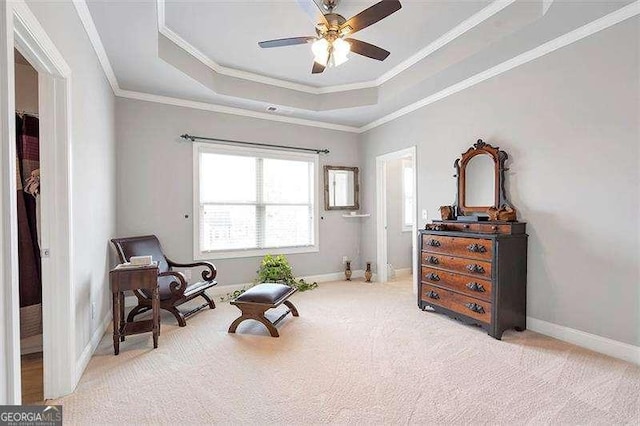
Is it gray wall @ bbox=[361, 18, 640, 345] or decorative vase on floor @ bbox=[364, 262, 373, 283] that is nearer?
gray wall @ bbox=[361, 18, 640, 345]

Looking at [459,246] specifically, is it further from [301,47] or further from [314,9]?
[301,47]

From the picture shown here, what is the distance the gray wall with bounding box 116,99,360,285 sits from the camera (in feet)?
13.0

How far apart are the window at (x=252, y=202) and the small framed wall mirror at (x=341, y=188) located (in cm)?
25

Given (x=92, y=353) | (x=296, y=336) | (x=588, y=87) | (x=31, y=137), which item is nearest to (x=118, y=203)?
(x=31, y=137)

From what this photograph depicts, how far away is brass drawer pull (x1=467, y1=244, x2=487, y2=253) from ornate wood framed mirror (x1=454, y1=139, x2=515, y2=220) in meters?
0.38

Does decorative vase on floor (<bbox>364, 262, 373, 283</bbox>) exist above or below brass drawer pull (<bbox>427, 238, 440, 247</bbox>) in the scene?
below

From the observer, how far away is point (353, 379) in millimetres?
2193

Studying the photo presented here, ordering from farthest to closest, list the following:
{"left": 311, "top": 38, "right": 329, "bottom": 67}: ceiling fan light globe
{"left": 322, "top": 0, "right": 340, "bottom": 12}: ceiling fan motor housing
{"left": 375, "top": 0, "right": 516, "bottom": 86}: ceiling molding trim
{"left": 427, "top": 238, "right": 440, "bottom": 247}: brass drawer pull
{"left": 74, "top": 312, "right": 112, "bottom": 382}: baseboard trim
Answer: {"left": 427, "top": 238, "right": 440, "bottom": 247}: brass drawer pull → {"left": 375, "top": 0, "right": 516, "bottom": 86}: ceiling molding trim → {"left": 322, "top": 0, "right": 340, "bottom": 12}: ceiling fan motor housing → {"left": 311, "top": 38, "right": 329, "bottom": 67}: ceiling fan light globe → {"left": 74, "top": 312, "right": 112, "bottom": 382}: baseboard trim

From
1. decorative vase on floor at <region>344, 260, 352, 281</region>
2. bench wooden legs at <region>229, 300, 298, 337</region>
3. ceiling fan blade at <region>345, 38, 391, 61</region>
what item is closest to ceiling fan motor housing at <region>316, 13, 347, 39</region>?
ceiling fan blade at <region>345, 38, 391, 61</region>

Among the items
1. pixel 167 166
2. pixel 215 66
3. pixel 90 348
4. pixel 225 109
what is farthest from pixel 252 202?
pixel 90 348

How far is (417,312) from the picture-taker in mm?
3660

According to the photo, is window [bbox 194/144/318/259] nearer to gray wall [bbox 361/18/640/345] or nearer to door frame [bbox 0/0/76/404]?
door frame [bbox 0/0/76/404]

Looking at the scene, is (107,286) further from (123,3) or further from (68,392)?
(123,3)

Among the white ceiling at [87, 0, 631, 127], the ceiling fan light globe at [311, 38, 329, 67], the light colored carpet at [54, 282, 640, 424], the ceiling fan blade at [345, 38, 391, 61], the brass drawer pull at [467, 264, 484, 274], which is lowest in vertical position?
the light colored carpet at [54, 282, 640, 424]
